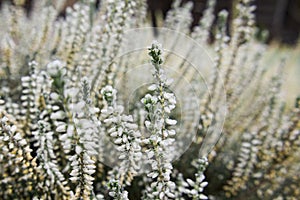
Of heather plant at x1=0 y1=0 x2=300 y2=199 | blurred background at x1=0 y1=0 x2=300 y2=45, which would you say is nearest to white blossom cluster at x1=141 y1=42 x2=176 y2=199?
heather plant at x1=0 y1=0 x2=300 y2=199

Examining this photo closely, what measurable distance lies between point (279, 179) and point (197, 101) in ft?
1.61

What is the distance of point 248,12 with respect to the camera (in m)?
1.76

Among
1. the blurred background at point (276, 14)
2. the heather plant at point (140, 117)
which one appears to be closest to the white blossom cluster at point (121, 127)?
the heather plant at point (140, 117)

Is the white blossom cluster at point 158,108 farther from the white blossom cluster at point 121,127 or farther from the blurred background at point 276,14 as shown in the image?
the blurred background at point 276,14

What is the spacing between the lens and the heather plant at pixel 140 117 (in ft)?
3.76

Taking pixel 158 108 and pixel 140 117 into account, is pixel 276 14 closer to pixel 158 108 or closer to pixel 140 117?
pixel 140 117

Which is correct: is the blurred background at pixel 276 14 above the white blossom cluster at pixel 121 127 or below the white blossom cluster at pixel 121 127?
above

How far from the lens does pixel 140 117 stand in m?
1.55

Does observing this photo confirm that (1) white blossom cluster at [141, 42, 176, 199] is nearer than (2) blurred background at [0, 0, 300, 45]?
Yes

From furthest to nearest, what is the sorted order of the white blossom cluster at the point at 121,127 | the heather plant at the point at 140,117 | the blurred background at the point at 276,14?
1. the blurred background at the point at 276,14
2. the heather plant at the point at 140,117
3. the white blossom cluster at the point at 121,127

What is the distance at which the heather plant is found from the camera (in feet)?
3.76

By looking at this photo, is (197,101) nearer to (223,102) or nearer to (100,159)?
(223,102)

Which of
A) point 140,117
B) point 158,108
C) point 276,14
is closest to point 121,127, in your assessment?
point 158,108

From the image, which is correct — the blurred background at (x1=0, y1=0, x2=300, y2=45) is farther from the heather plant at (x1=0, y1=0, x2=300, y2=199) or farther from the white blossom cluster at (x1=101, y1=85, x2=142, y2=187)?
the white blossom cluster at (x1=101, y1=85, x2=142, y2=187)
